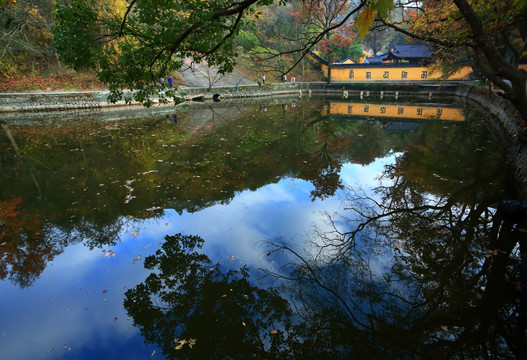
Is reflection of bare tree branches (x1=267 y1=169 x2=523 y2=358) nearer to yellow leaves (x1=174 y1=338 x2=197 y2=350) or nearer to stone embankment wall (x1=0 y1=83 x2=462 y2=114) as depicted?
yellow leaves (x1=174 y1=338 x2=197 y2=350)

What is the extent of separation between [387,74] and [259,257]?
38.4 metres

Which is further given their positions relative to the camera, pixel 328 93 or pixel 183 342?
pixel 328 93

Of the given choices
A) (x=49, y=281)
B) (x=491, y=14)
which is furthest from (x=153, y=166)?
(x=491, y=14)

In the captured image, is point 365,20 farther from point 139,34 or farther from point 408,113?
point 408,113

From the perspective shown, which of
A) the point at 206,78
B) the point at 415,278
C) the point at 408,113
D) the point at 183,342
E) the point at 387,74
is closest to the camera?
the point at 183,342

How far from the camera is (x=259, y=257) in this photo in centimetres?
459

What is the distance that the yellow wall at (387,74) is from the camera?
3325 cm

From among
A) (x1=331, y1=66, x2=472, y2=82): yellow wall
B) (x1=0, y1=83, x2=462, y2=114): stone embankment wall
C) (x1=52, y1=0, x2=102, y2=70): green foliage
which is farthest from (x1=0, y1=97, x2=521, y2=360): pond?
(x1=331, y1=66, x2=472, y2=82): yellow wall

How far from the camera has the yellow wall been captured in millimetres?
33250

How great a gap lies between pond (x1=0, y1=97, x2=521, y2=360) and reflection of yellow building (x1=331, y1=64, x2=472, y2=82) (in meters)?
29.3

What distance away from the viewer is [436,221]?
5.38m

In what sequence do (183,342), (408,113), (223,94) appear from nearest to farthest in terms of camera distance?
(183,342) → (408,113) → (223,94)

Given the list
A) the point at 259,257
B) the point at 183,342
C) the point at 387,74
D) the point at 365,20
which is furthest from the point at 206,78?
the point at 365,20

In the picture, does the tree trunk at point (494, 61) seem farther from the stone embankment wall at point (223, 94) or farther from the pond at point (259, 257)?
the stone embankment wall at point (223, 94)
